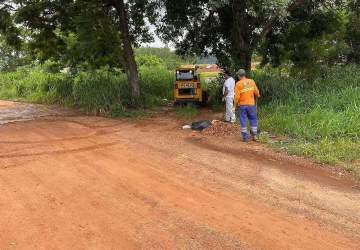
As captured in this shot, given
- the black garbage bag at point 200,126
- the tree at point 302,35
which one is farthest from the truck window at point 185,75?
the black garbage bag at point 200,126

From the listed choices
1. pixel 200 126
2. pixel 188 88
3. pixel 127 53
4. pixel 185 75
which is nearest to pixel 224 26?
pixel 185 75

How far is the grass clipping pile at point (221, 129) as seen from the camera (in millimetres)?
12532

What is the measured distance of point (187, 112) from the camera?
16.4 meters

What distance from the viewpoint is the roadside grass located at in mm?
15967

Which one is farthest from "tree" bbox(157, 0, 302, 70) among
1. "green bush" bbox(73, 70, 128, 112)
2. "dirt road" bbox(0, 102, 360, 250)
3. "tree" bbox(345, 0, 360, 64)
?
"tree" bbox(345, 0, 360, 64)

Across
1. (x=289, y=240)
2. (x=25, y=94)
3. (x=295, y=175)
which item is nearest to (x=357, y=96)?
(x=295, y=175)

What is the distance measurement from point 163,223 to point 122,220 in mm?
556

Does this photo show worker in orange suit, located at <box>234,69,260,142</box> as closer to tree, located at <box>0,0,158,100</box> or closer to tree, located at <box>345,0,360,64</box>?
tree, located at <box>0,0,158,100</box>

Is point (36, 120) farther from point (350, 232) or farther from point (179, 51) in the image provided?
point (350, 232)

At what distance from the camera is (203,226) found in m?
6.29

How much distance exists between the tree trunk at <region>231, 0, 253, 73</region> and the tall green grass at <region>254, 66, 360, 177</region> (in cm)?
93

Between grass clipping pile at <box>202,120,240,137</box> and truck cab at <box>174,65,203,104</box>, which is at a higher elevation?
truck cab at <box>174,65,203,104</box>

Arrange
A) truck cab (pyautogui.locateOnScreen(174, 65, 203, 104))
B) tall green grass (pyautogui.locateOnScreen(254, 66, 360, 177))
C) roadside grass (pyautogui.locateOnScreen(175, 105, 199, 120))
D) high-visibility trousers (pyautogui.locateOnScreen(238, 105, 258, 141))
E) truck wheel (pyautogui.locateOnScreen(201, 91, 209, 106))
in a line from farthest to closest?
truck wheel (pyautogui.locateOnScreen(201, 91, 209, 106)) → truck cab (pyautogui.locateOnScreen(174, 65, 203, 104)) → roadside grass (pyautogui.locateOnScreen(175, 105, 199, 120)) → high-visibility trousers (pyautogui.locateOnScreen(238, 105, 258, 141)) → tall green grass (pyautogui.locateOnScreen(254, 66, 360, 177))

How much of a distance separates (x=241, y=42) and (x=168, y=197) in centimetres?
1098
